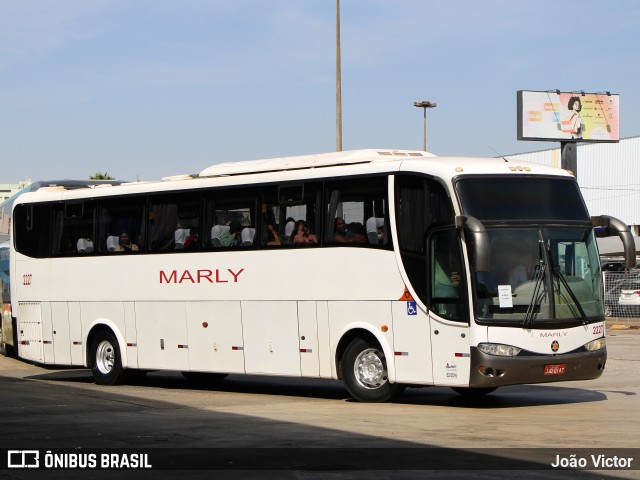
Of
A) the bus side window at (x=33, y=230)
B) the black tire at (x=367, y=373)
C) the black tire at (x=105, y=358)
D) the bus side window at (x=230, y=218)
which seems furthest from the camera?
the bus side window at (x=33, y=230)

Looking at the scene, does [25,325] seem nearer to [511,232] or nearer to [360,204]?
[360,204]

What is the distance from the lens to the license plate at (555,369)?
53.4 feet

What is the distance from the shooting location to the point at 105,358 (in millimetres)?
22562

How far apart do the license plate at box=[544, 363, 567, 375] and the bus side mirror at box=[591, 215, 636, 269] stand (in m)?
1.69

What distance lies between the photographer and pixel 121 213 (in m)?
21.9

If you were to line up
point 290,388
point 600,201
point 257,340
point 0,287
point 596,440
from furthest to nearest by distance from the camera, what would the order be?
1. point 600,201
2. point 0,287
3. point 290,388
4. point 257,340
5. point 596,440

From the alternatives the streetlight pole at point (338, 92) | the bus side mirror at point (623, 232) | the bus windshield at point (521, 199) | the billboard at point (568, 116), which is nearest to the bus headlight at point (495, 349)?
the bus windshield at point (521, 199)

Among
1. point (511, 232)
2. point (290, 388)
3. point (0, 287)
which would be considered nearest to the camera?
point (511, 232)

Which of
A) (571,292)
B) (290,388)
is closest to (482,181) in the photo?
(571,292)

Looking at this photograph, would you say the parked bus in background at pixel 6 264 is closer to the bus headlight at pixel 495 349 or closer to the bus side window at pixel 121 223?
the bus side window at pixel 121 223

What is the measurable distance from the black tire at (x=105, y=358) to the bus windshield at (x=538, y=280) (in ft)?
28.1

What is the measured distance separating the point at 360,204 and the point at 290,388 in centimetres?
526

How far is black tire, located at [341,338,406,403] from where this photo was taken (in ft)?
57.9

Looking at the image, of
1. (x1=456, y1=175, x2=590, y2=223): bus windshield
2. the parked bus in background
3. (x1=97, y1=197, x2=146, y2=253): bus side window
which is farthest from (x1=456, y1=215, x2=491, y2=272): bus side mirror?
the parked bus in background
